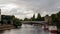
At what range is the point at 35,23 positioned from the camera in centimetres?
378

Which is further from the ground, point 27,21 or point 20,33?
point 27,21

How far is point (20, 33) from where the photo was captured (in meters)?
4.52

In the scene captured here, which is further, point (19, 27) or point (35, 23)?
point (19, 27)

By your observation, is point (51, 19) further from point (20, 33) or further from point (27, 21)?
point (20, 33)

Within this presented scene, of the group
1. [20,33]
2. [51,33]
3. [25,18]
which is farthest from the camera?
[20,33]

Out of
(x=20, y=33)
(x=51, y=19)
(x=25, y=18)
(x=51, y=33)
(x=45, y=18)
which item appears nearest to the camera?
(x=25, y=18)

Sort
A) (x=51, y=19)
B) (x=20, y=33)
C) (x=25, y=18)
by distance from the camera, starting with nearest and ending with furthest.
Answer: (x=25, y=18), (x=51, y=19), (x=20, y=33)

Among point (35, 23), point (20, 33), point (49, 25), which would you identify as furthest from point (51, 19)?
point (20, 33)

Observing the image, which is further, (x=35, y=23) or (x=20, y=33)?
(x=20, y=33)

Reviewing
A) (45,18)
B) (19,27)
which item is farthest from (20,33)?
(45,18)

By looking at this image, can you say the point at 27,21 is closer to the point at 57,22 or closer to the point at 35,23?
the point at 35,23

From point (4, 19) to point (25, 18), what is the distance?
0.67 meters

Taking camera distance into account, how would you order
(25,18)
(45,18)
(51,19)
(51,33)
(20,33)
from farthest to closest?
1. (20,33)
2. (51,33)
3. (51,19)
4. (45,18)
5. (25,18)

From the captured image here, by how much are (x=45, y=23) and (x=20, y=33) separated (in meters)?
0.97
